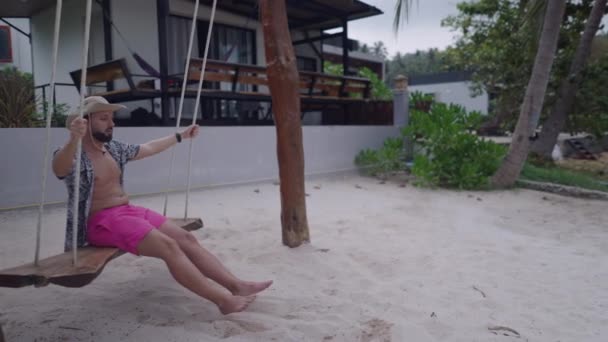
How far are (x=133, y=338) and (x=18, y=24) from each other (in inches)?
551

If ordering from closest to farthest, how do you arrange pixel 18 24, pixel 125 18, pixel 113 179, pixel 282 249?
pixel 113 179 → pixel 282 249 → pixel 125 18 → pixel 18 24

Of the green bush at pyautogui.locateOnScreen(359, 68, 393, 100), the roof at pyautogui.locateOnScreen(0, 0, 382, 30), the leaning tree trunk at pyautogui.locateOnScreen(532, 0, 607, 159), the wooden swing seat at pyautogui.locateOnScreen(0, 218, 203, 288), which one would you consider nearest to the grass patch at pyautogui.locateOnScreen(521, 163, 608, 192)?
the leaning tree trunk at pyautogui.locateOnScreen(532, 0, 607, 159)

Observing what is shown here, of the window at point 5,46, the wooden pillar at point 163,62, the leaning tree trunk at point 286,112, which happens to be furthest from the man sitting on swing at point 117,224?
the window at point 5,46

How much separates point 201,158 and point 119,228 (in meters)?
4.09

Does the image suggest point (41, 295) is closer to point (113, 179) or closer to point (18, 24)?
point (113, 179)

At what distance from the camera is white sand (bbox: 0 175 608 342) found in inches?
96.2

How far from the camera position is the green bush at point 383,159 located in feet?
27.4

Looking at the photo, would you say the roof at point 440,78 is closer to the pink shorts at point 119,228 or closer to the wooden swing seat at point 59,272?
the pink shorts at point 119,228

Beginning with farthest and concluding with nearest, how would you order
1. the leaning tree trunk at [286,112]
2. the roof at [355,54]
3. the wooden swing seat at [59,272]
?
1. the roof at [355,54]
2. the leaning tree trunk at [286,112]
3. the wooden swing seat at [59,272]

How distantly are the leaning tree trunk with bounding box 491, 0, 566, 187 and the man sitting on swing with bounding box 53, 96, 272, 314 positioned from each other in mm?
6310

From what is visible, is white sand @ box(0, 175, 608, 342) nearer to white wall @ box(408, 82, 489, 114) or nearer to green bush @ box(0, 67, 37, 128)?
green bush @ box(0, 67, 37, 128)

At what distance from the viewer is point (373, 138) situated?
9.48 meters

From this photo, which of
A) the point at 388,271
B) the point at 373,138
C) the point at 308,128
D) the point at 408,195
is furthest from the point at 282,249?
the point at 373,138

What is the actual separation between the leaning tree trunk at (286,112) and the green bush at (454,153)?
14.0 ft
